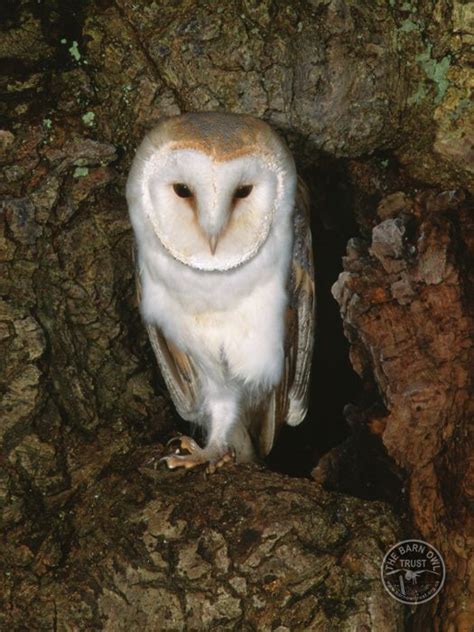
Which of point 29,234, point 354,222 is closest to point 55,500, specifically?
point 29,234

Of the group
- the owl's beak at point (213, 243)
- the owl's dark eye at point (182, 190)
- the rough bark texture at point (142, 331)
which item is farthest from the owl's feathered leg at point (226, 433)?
the owl's dark eye at point (182, 190)

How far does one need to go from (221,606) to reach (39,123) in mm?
1267

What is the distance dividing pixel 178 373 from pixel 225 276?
459mm

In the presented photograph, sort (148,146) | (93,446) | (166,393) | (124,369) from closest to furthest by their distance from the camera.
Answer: (148,146), (93,446), (124,369), (166,393)

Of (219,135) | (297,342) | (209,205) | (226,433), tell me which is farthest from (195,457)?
(219,135)

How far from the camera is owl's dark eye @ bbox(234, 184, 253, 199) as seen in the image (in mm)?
1969

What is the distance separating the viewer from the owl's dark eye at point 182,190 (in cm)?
195

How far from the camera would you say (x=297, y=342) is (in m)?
2.39

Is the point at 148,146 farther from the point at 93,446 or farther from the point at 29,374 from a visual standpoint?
the point at 93,446

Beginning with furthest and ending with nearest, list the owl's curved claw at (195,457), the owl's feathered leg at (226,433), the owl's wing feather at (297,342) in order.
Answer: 1. the owl's feathered leg at (226,433)
2. the owl's wing feather at (297,342)
3. the owl's curved claw at (195,457)

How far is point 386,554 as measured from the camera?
72.6 inches
